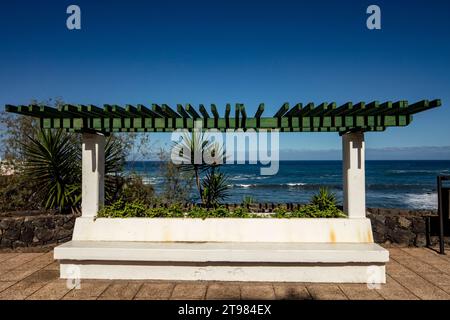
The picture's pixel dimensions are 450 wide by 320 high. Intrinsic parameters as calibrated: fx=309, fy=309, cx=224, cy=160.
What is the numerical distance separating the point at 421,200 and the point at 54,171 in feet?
84.1

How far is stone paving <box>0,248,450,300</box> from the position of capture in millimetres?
3588

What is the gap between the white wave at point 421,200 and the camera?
2149 centimetres

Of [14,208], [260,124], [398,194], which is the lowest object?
[398,194]

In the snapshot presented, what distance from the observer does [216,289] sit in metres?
3.79

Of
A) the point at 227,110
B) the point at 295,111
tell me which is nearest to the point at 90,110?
the point at 227,110

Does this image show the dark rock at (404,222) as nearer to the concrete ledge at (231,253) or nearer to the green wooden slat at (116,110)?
the concrete ledge at (231,253)

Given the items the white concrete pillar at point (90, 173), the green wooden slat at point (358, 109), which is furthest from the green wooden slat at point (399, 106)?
the white concrete pillar at point (90, 173)

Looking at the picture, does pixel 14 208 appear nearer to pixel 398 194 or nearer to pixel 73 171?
pixel 73 171

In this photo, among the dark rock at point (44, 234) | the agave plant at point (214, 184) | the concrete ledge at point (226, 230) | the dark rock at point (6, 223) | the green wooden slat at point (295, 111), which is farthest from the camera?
the agave plant at point (214, 184)

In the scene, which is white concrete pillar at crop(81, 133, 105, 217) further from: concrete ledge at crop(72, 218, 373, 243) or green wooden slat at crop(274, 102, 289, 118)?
green wooden slat at crop(274, 102, 289, 118)

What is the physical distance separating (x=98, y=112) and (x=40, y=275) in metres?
2.43

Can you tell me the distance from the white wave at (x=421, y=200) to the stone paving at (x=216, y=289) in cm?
1997

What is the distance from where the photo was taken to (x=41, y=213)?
21.0 ft
